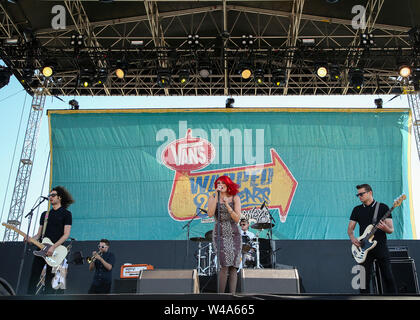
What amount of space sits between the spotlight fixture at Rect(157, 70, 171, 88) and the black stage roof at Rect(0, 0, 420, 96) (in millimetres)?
26

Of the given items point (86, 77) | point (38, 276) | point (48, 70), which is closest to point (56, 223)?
point (38, 276)

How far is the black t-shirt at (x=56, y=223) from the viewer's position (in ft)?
16.2

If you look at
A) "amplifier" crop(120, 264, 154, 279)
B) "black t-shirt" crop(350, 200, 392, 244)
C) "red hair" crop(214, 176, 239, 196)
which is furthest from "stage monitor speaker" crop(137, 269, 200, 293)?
"amplifier" crop(120, 264, 154, 279)

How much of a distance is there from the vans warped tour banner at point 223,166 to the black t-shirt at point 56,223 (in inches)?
181

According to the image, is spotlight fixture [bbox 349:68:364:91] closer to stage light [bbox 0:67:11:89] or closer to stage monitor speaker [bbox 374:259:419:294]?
stage monitor speaker [bbox 374:259:419:294]

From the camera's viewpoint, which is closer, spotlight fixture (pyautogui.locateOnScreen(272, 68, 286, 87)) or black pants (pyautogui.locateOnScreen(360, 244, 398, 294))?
black pants (pyautogui.locateOnScreen(360, 244, 398, 294))

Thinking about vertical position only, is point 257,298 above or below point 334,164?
below

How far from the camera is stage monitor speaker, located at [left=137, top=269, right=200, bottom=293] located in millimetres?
3836

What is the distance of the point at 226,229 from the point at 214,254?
3.64 metres

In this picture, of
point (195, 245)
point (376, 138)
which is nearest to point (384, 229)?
point (195, 245)

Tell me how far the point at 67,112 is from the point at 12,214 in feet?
13.9
